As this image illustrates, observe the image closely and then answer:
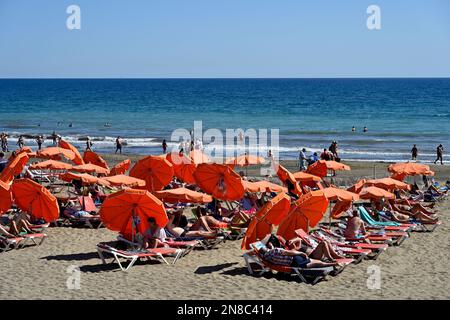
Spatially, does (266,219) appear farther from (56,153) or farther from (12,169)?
(56,153)

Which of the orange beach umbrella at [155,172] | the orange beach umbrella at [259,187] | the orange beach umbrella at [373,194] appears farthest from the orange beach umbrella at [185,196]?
the orange beach umbrella at [373,194]

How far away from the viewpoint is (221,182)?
14055 mm

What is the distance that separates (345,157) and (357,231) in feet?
64.8

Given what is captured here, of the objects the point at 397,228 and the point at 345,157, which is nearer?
the point at 397,228

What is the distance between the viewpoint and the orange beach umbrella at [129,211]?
11.3m

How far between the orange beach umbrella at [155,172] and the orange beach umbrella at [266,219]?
15.1 ft

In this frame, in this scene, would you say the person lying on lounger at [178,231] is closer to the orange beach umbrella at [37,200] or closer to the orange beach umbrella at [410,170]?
the orange beach umbrella at [37,200]

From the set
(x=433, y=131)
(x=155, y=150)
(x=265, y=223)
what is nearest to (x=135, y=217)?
(x=265, y=223)

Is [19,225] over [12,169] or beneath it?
beneath

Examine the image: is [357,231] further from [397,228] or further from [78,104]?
[78,104]

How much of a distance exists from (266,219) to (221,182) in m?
2.82

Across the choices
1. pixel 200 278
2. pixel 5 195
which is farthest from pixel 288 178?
pixel 5 195

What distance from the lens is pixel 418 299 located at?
9531 millimetres

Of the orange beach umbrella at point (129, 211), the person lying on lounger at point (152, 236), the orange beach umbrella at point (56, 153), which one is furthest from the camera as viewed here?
the orange beach umbrella at point (56, 153)
